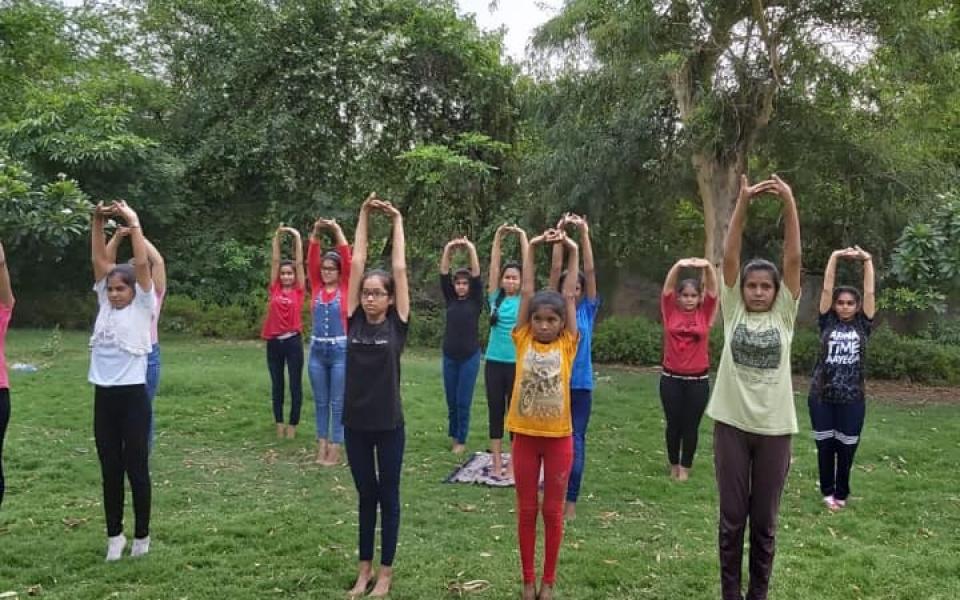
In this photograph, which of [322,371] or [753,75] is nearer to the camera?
[322,371]

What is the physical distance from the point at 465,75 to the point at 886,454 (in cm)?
1272

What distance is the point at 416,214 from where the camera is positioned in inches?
703

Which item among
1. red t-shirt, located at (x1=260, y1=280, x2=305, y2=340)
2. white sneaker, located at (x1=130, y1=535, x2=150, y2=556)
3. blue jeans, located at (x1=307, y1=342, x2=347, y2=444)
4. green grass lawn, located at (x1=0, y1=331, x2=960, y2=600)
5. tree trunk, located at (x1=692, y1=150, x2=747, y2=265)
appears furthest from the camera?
tree trunk, located at (x1=692, y1=150, x2=747, y2=265)

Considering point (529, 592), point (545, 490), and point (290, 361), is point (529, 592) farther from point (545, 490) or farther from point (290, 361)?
point (290, 361)

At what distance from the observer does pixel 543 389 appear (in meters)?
4.05

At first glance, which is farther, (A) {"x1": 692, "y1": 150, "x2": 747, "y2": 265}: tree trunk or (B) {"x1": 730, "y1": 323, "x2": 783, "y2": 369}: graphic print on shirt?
(A) {"x1": 692, "y1": 150, "x2": 747, "y2": 265}: tree trunk

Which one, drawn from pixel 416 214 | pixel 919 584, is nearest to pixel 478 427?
pixel 919 584

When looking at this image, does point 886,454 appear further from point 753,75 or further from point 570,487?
point 753,75

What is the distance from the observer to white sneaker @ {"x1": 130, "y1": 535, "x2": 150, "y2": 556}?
15.2ft

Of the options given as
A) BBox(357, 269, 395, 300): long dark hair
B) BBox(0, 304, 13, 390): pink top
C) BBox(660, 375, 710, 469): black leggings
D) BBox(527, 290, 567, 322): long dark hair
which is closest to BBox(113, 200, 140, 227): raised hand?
BBox(0, 304, 13, 390): pink top

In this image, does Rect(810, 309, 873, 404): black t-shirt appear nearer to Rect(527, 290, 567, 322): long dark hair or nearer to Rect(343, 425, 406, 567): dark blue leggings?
Rect(527, 290, 567, 322): long dark hair

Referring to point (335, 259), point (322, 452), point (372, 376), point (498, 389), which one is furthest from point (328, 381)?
point (372, 376)

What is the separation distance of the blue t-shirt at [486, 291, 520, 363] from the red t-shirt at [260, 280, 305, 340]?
204 cm

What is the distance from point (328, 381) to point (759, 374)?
4.03 metres
